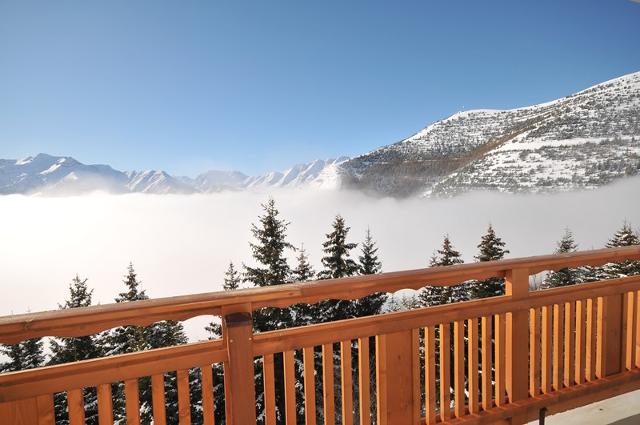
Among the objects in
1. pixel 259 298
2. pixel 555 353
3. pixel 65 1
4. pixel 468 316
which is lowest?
pixel 555 353

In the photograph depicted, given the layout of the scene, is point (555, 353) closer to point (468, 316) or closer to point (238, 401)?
point (468, 316)

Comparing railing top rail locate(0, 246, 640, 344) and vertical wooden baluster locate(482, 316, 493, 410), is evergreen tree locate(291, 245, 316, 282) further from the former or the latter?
railing top rail locate(0, 246, 640, 344)

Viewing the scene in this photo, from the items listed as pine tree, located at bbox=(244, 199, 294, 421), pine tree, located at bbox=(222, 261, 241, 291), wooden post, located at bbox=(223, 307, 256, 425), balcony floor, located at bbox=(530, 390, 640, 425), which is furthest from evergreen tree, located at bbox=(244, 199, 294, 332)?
wooden post, located at bbox=(223, 307, 256, 425)

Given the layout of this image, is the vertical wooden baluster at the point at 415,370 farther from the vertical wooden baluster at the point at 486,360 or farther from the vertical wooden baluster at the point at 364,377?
the vertical wooden baluster at the point at 486,360

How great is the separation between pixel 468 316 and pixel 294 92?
174 ft

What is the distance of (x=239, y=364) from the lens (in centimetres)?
138

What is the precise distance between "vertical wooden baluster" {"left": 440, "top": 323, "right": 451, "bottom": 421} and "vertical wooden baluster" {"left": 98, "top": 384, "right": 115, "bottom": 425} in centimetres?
134

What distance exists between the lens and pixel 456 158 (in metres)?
101

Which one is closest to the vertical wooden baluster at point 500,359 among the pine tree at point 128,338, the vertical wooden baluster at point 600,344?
the vertical wooden baluster at point 600,344

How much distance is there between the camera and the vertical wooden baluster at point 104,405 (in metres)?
1.22

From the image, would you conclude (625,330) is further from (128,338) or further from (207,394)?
(128,338)

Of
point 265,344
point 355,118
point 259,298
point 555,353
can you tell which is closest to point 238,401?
point 265,344

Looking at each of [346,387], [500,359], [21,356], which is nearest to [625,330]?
[500,359]

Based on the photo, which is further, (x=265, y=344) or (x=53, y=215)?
(x=53, y=215)
